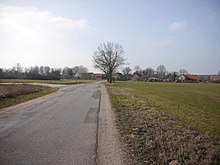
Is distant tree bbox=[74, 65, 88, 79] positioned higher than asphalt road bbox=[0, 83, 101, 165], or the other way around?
distant tree bbox=[74, 65, 88, 79]

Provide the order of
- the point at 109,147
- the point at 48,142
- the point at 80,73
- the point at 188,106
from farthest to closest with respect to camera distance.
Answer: the point at 80,73 < the point at 188,106 < the point at 48,142 < the point at 109,147

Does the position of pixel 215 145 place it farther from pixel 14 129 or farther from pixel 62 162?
pixel 14 129

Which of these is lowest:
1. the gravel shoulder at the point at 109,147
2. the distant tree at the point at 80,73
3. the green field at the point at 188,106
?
the green field at the point at 188,106

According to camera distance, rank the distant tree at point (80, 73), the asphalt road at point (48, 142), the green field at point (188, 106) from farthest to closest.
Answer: the distant tree at point (80, 73)
the green field at point (188, 106)
the asphalt road at point (48, 142)

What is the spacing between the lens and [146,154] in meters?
5.29

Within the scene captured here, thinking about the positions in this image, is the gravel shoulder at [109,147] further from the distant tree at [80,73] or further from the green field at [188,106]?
the distant tree at [80,73]

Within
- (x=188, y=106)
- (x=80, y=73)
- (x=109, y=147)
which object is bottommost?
(x=188, y=106)

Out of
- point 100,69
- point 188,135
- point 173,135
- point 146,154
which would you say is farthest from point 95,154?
point 100,69

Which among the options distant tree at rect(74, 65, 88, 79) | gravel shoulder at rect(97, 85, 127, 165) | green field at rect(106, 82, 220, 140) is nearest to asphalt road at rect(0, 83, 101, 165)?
gravel shoulder at rect(97, 85, 127, 165)

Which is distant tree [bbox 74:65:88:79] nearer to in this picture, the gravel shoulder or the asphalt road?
the asphalt road

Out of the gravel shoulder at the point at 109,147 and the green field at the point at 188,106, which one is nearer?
the gravel shoulder at the point at 109,147

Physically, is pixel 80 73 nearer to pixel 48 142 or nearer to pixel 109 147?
pixel 48 142

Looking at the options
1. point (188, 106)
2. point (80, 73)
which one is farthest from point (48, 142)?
point (80, 73)

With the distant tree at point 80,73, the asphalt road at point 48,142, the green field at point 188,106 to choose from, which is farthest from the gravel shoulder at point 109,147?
the distant tree at point 80,73
